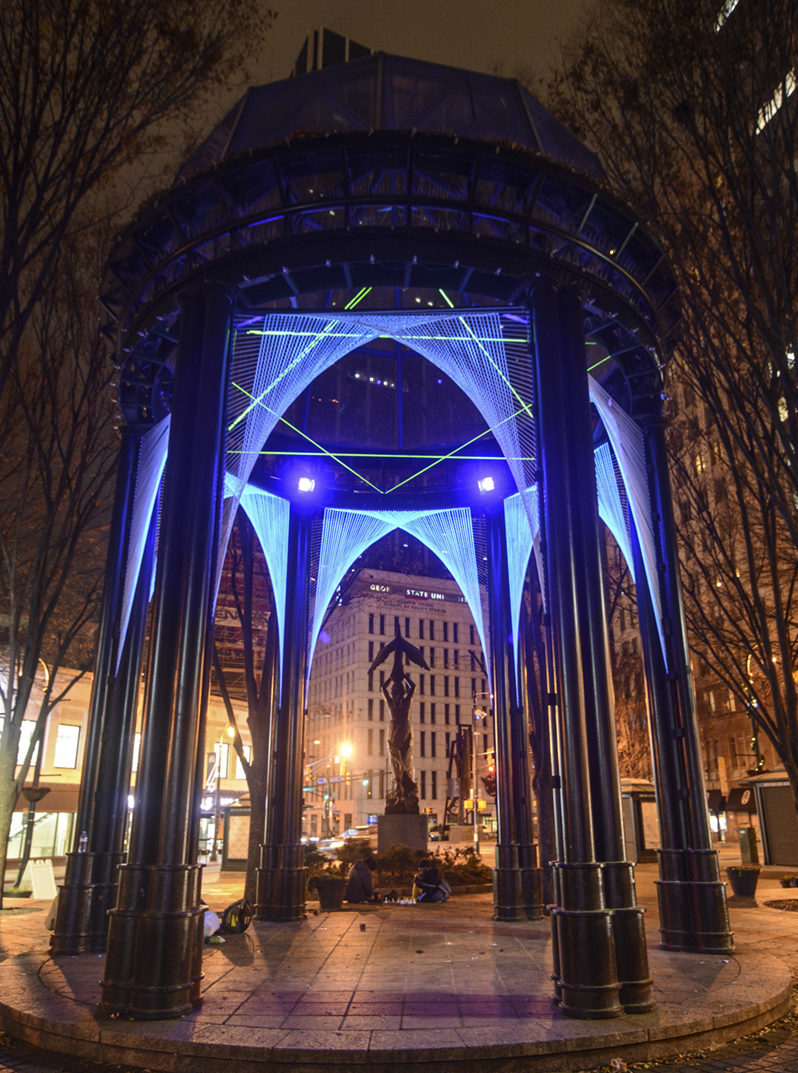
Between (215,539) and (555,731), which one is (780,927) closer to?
(555,731)

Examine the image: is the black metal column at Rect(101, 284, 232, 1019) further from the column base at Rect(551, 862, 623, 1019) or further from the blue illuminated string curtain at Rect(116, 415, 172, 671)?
the column base at Rect(551, 862, 623, 1019)

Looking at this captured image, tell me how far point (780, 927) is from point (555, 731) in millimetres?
7790

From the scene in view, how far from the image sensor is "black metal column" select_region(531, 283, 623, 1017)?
284 inches

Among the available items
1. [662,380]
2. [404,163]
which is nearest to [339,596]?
[662,380]

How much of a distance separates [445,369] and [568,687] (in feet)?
21.8

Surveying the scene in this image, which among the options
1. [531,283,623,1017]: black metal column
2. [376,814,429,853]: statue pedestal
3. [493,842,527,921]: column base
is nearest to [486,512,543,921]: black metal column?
[493,842,527,921]: column base

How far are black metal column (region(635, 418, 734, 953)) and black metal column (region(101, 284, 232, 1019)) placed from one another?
20.8 ft

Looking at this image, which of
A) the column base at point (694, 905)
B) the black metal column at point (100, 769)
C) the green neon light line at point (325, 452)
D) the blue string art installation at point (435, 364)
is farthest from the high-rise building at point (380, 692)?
the column base at point (694, 905)

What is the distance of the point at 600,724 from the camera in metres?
8.17

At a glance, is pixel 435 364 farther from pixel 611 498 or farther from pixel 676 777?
pixel 676 777

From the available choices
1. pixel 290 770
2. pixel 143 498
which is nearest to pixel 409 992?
pixel 290 770

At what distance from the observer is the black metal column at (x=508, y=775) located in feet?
45.1

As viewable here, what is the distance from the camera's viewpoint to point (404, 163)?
31.4ft

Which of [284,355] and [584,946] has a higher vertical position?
[284,355]
